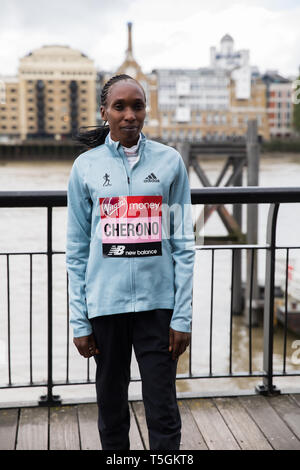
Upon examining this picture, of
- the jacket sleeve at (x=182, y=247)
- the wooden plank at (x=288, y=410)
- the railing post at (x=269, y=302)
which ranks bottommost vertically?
the wooden plank at (x=288, y=410)

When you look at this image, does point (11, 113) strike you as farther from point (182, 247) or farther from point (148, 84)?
point (182, 247)

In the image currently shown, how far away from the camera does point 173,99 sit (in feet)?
351

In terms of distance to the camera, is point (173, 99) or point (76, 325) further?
point (173, 99)

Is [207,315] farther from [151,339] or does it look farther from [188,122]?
[188,122]

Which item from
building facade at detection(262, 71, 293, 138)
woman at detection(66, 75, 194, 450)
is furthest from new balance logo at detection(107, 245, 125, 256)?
building facade at detection(262, 71, 293, 138)

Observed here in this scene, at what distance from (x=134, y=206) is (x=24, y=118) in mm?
113019

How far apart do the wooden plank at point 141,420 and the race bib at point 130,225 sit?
3.65ft

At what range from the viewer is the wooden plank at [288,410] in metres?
2.95

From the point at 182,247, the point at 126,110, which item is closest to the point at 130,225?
the point at 182,247

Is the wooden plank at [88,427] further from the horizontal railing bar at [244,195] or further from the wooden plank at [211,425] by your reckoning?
the horizontal railing bar at [244,195]

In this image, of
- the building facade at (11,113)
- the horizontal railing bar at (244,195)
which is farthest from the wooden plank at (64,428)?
the building facade at (11,113)

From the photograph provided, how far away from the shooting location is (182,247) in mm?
2029

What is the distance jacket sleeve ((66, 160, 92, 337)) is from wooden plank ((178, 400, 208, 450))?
100 cm

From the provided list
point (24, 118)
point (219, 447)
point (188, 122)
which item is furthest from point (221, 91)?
point (219, 447)
